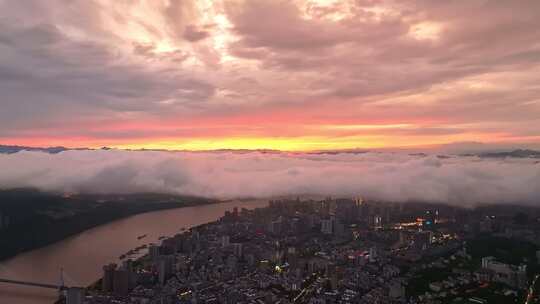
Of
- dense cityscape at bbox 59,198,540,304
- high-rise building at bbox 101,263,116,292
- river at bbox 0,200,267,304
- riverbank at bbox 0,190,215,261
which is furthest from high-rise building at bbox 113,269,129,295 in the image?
riverbank at bbox 0,190,215,261

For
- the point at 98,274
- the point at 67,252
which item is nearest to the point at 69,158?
the point at 67,252

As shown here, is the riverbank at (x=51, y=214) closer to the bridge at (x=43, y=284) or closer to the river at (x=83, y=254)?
the river at (x=83, y=254)

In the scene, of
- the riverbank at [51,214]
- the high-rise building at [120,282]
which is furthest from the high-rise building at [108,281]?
the riverbank at [51,214]

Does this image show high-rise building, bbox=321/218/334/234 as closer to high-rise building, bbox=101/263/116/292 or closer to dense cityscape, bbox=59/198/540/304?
dense cityscape, bbox=59/198/540/304

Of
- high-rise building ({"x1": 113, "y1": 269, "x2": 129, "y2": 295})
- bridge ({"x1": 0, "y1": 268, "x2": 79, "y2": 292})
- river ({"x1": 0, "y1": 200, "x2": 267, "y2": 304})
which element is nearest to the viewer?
high-rise building ({"x1": 113, "y1": 269, "x2": 129, "y2": 295})

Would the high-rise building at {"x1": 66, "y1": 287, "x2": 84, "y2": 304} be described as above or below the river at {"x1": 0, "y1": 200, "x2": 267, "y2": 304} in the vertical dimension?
above

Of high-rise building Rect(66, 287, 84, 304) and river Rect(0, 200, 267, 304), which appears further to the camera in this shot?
river Rect(0, 200, 267, 304)
